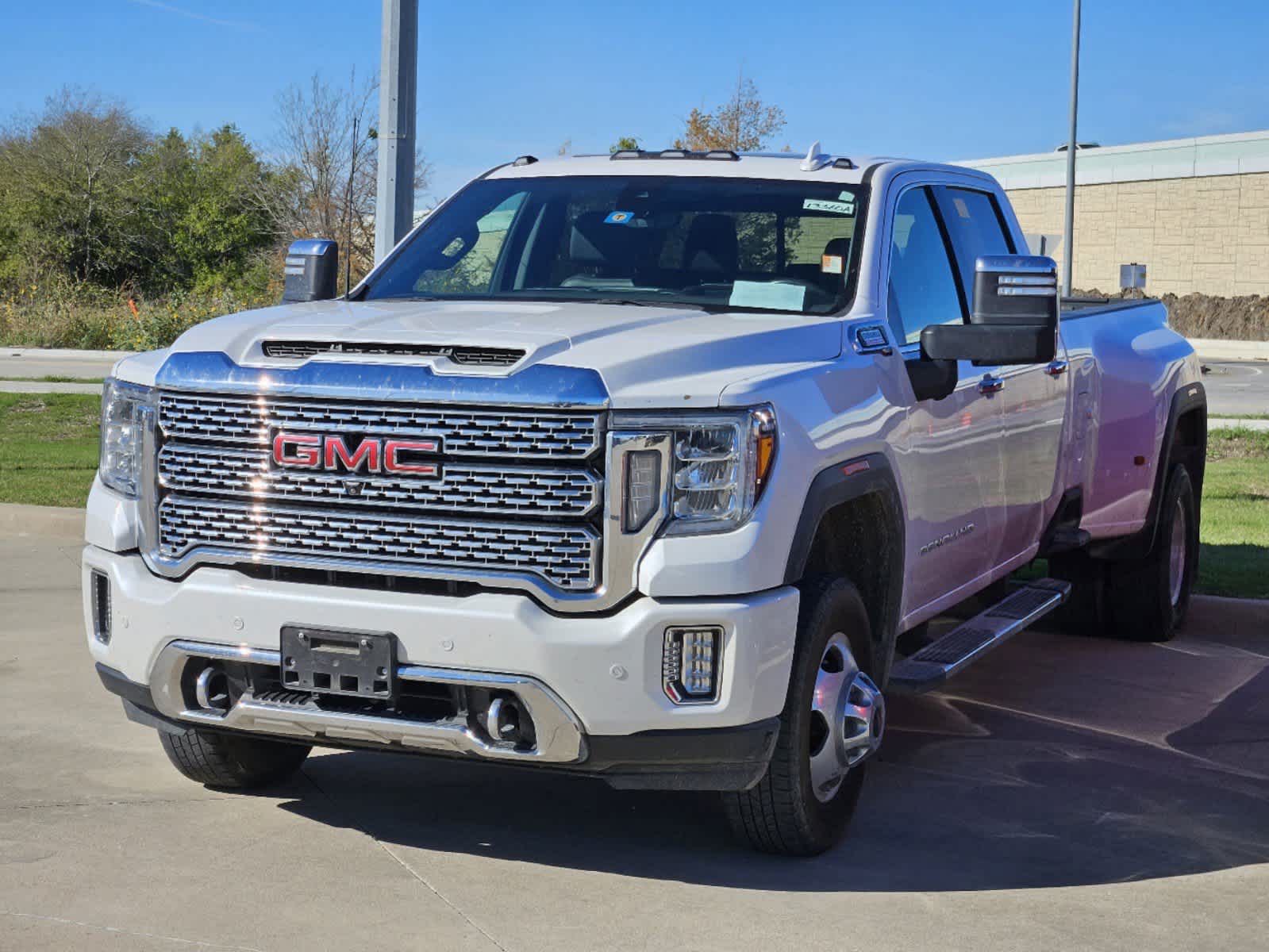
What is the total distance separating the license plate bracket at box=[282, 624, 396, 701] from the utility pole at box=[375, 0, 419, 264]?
4724 millimetres

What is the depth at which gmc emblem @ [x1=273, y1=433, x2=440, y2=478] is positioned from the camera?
4.38 m

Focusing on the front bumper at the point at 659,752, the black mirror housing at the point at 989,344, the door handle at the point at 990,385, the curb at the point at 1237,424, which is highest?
the black mirror housing at the point at 989,344

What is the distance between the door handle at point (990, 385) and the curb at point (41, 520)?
6.29 m

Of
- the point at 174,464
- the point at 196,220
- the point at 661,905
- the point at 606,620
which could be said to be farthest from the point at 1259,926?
the point at 196,220

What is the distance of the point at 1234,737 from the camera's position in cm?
669

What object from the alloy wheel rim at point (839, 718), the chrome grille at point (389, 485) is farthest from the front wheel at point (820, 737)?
the chrome grille at point (389, 485)

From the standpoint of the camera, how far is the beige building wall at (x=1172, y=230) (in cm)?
5438

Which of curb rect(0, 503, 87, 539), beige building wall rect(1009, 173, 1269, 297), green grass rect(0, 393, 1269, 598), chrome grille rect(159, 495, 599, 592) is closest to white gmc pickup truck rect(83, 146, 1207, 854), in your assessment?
chrome grille rect(159, 495, 599, 592)

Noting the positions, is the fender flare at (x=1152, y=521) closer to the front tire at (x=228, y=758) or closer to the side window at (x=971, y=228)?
the side window at (x=971, y=228)

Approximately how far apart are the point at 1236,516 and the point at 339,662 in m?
8.94

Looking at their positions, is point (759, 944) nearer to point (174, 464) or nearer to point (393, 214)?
point (174, 464)

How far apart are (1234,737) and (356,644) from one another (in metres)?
3.83

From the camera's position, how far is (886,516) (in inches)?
206

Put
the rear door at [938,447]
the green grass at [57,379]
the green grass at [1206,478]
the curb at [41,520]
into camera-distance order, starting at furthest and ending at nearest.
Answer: the green grass at [57,379]
the curb at [41,520]
the green grass at [1206,478]
the rear door at [938,447]
